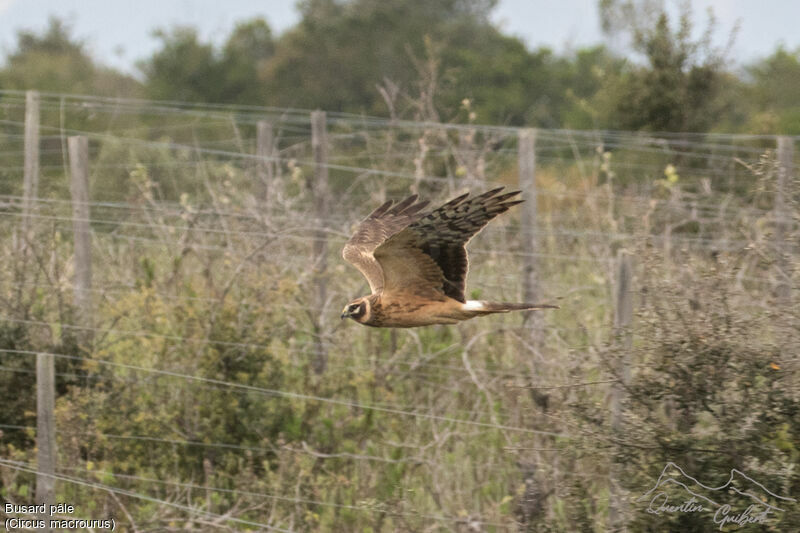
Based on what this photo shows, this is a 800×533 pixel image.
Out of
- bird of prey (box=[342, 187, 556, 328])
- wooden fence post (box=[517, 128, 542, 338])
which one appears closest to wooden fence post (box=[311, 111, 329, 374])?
wooden fence post (box=[517, 128, 542, 338])

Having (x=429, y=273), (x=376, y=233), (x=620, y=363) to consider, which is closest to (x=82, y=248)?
(x=376, y=233)

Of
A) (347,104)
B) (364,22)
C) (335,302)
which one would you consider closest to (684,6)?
(335,302)

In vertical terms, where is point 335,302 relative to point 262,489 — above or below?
above

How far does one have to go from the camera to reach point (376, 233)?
636 centimetres

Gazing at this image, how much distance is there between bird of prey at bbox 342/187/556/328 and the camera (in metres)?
5.39

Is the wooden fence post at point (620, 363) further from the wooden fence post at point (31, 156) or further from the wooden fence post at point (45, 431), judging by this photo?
the wooden fence post at point (31, 156)

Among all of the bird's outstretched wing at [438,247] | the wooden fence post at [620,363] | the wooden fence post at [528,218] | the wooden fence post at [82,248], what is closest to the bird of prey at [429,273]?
the bird's outstretched wing at [438,247]

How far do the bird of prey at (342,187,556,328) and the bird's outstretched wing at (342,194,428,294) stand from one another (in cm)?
6

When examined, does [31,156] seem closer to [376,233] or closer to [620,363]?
[376,233]

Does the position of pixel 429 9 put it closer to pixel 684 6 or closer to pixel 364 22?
pixel 364 22

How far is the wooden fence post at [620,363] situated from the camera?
16.3ft

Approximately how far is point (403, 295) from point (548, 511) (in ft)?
4.49

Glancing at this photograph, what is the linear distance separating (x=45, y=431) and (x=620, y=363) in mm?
3311

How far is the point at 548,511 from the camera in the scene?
5773mm
